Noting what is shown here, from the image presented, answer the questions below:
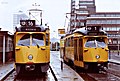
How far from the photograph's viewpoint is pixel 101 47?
989 inches

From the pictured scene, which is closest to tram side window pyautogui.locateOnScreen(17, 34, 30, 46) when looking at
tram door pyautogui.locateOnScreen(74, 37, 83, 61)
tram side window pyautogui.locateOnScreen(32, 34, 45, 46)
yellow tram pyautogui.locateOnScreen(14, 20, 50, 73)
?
yellow tram pyautogui.locateOnScreen(14, 20, 50, 73)

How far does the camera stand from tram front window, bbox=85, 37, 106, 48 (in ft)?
82.8

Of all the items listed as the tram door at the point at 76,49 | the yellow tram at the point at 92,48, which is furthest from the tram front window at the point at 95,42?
the tram door at the point at 76,49

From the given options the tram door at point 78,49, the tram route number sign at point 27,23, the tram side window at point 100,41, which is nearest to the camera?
the tram route number sign at point 27,23

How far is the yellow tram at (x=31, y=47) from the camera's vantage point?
69.7 feet

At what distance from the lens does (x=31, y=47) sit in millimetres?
21328

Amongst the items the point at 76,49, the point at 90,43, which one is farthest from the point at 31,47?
the point at 76,49

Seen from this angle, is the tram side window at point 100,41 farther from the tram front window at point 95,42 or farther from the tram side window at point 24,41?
the tram side window at point 24,41

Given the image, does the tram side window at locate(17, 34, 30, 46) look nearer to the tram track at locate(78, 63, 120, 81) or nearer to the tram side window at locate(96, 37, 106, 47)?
the tram track at locate(78, 63, 120, 81)

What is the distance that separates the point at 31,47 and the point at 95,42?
598 cm

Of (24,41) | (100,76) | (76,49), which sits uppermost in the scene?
(24,41)

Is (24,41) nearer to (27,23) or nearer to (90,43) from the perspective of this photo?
(27,23)

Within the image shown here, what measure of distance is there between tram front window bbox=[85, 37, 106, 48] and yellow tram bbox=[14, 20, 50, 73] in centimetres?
428

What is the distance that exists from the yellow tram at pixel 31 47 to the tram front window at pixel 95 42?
428 centimetres
